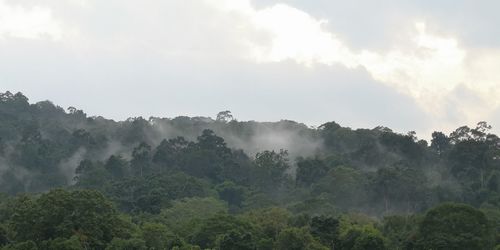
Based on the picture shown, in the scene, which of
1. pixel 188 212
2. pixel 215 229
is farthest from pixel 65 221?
pixel 188 212

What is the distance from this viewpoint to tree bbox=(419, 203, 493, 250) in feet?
206

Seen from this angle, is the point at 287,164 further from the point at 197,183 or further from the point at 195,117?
the point at 195,117

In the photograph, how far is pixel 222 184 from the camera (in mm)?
116938

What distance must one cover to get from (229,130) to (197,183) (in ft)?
154

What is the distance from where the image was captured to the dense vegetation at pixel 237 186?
209ft

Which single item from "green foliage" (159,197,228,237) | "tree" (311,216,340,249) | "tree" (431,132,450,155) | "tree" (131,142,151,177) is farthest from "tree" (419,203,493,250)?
"tree" (131,142,151,177)

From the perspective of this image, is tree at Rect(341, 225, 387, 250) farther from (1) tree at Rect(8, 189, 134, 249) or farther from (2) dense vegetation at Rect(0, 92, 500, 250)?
(1) tree at Rect(8, 189, 134, 249)

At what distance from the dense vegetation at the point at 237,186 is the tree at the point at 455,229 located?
0.11m

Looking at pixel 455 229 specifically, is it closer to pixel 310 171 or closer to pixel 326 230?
pixel 326 230

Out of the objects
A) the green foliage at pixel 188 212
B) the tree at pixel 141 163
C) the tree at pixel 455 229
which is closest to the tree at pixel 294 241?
the tree at pixel 455 229

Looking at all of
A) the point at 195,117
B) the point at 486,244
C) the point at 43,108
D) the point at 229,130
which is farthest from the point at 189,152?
the point at 486,244

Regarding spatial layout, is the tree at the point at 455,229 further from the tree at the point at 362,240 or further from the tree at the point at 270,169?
the tree at the point at 270,169

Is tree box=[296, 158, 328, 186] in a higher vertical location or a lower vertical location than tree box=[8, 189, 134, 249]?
higher

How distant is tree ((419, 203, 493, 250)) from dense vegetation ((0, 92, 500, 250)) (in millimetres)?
106
